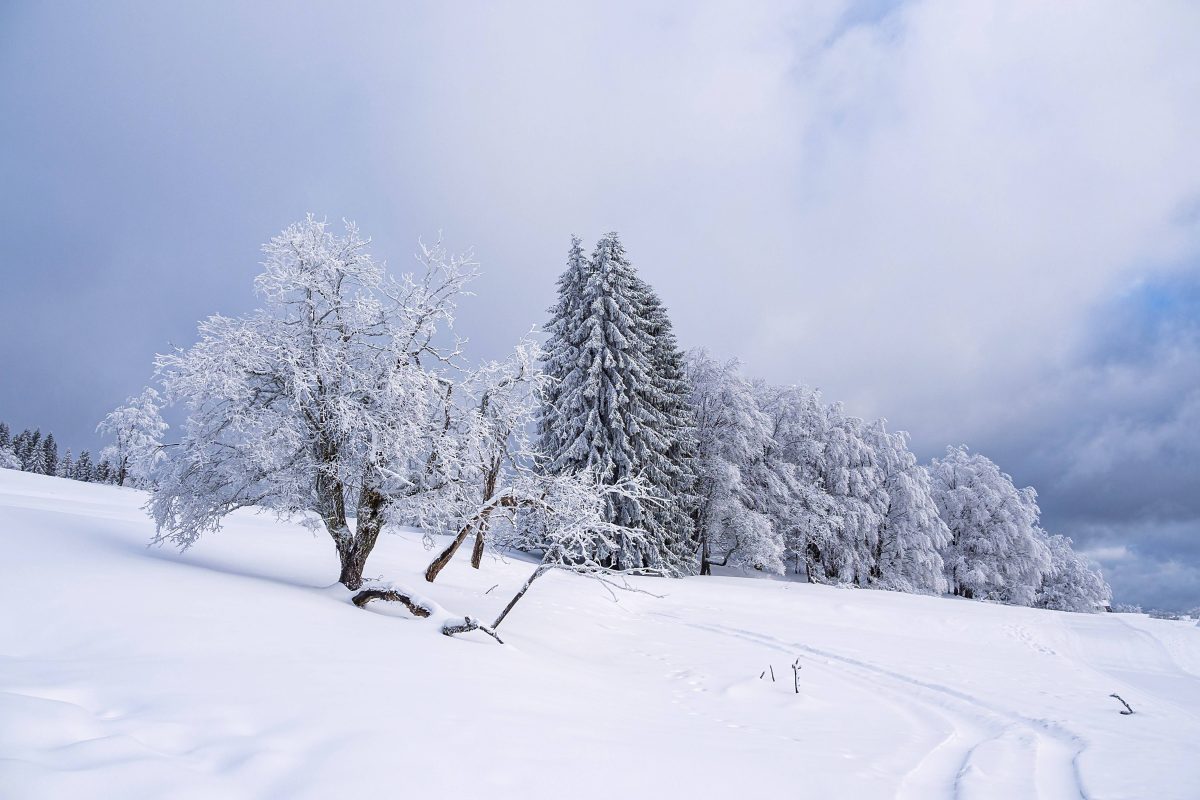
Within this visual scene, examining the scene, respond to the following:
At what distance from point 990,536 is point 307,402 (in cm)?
4260

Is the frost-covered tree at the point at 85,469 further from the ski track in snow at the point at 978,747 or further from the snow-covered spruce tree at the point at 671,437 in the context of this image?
the ski track in snow at the point at 978,747

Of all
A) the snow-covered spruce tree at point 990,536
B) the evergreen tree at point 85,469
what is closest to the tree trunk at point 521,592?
the snow-covered spruce tree at point 990,536

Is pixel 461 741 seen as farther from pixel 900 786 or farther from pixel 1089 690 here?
pixel 1089 690

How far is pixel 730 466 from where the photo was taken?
29906 mm

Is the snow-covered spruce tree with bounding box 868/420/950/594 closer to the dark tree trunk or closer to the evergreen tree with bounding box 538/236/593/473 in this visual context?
the evergreen tree with bounding box 538/236/593/473

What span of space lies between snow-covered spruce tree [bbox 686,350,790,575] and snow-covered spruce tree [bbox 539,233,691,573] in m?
3.39

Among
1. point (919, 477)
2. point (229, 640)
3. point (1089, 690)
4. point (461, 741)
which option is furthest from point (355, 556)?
point (919, 477)

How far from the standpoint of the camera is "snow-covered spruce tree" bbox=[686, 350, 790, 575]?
1169 inches

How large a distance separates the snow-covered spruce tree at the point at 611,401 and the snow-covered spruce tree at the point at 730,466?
3.39m

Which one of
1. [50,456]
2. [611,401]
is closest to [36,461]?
[50,456]

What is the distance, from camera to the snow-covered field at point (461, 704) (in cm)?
350

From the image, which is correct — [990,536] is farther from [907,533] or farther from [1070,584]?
[1070,584]

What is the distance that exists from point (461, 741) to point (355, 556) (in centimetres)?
749

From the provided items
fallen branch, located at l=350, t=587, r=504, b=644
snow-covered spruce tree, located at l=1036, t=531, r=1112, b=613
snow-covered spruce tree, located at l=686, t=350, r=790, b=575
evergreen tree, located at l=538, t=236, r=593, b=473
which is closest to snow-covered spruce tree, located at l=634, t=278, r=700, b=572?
snow-covered spruce tree, located at l=686, t=350, r=790, b=575
